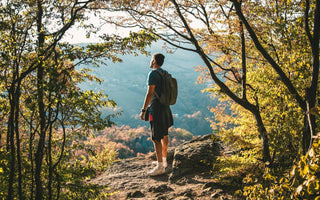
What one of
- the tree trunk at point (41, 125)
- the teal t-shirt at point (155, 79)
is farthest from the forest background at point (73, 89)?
the teal t-shirt at point (155, 79)

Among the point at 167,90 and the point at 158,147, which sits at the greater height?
the point at 167,90

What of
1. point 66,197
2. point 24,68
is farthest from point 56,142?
point 24,68

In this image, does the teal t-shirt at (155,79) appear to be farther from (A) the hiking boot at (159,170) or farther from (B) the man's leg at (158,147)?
(A) the hiking boot at (159,170)

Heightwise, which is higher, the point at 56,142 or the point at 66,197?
the point at 56,142

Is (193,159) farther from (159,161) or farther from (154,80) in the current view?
(154,80)

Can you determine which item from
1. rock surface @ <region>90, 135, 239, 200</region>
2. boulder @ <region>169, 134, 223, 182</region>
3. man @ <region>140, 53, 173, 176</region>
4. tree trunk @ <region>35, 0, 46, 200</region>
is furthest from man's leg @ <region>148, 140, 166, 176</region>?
tree trunk @ <region>35, 0, 46, 200</region>

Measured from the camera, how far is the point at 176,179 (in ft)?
17.8

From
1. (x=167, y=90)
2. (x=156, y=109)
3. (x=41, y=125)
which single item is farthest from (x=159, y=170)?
(x=41, y=125)

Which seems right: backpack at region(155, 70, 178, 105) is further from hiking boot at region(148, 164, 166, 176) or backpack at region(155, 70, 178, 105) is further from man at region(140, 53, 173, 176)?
hiking boot at region(148, 164, 166, 176)

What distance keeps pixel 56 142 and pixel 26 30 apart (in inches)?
76.4

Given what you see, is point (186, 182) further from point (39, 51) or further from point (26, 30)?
point (26, 30)

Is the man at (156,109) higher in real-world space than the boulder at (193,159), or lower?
higher

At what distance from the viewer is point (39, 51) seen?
3.60 m

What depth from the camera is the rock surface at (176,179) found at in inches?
171
